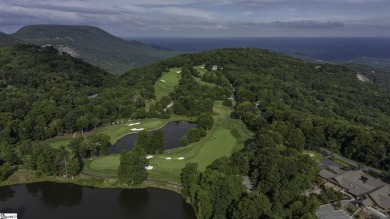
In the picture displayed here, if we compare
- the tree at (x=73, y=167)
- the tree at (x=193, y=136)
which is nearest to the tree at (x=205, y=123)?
the tree at (x=193, y=136)

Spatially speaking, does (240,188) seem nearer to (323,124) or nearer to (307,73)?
(323,124)

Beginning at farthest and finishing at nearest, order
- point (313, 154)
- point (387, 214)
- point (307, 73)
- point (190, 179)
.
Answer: point (307, 73), point (313, 154), point (190, 179), point (387, 214)

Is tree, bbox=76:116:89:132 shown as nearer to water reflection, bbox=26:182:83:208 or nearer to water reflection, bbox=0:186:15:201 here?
water reflection, bbox=26:182:83:208

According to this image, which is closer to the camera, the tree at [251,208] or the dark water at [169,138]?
the tree at [251,208]

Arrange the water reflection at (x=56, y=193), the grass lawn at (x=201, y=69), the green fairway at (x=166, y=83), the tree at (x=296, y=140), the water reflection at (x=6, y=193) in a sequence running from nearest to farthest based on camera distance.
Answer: the water reflection at (x=56, y=193) → the water reflection at (x=6, y=193) → the tree at (x=296, y=140) → the green fairway at (x=166, y=83) → the grass lawn at (x=201, y=69)

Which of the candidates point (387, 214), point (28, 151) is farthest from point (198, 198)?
point (28, 151)

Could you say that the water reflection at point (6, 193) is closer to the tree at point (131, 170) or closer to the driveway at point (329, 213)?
the tree at point (131, 170)

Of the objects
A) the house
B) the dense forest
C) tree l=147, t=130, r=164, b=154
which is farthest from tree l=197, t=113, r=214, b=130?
the house
